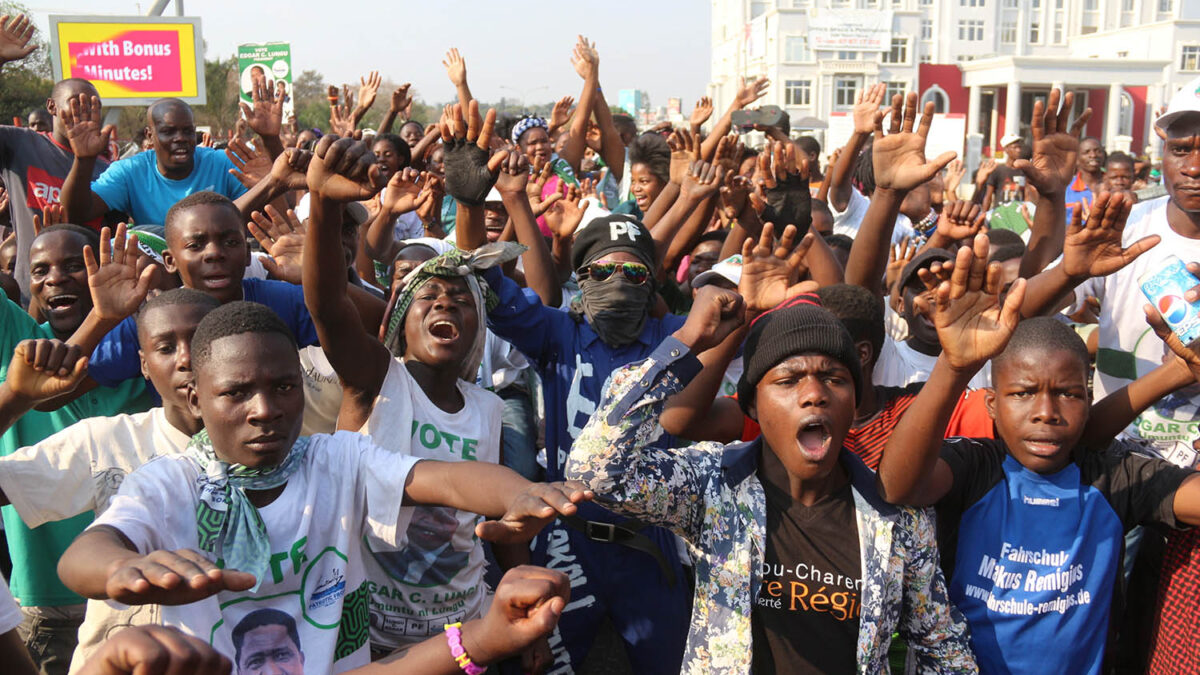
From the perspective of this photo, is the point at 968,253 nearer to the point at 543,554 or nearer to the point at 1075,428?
the point at 1075,428

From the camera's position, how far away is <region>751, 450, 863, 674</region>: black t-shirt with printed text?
90.9 inches

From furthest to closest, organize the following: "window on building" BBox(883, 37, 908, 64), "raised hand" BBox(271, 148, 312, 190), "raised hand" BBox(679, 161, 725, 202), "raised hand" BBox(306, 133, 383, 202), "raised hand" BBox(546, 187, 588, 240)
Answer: "window on building" BBox(883, 37, 908, 64)
"raised hand" BBox(546, 187, 588, 240)
"raised hand" BBox(679, 161, 725, 202)
"raised hand" BBox(271, 148, 312, 190)
"raised hand" BBox(306, 133, 383, 202)

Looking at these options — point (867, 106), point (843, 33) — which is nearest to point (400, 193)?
A: point (867, 106)

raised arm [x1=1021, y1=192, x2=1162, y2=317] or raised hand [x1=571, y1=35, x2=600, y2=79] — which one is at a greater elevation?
raised hand [x1=571, y1=35, x2=600, y2=79]

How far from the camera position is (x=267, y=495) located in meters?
2.21

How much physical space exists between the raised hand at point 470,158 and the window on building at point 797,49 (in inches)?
3147

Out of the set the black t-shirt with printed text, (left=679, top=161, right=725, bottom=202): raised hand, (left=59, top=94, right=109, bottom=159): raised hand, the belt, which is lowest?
the belt

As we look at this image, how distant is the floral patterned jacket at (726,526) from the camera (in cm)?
223

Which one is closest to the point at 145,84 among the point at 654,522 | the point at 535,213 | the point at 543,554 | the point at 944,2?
the point at 535,213

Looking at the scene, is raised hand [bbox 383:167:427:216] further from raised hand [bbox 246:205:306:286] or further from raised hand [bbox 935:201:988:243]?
raised hand [bbox 935:201:988:243]

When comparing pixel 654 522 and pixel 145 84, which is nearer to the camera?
pixel 654 522

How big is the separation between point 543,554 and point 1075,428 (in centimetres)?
184

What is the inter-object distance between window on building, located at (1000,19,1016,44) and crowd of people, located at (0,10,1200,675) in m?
97.6

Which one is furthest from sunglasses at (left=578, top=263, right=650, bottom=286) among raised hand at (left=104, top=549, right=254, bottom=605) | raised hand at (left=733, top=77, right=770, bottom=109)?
raised hand at (left=733, top=77, right=770, bottom=109)
